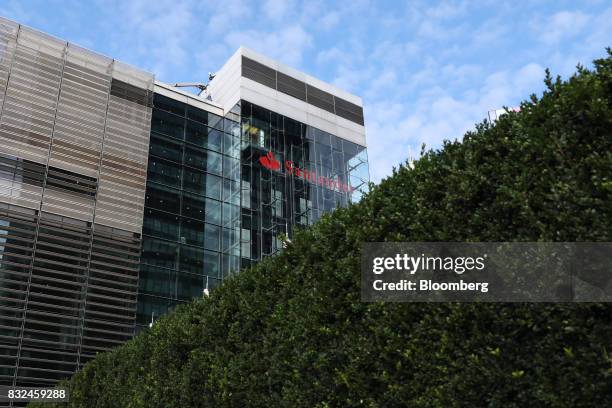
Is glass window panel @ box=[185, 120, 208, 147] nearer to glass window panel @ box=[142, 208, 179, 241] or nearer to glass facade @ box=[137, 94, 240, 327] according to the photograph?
glass facade @ box=[137, 94, 240, 327]

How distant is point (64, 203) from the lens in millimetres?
25703

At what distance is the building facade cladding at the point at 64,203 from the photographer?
76.4 feet

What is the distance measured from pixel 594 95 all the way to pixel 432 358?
3053 mm

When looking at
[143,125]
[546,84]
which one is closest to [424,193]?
[546,84]

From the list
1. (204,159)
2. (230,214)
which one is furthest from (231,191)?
(204,159)

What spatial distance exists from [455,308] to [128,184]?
79.8 ft

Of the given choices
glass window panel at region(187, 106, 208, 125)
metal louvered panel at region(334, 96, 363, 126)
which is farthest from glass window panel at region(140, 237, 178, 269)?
metal louvered panel at region(334, 96, 363, 126)

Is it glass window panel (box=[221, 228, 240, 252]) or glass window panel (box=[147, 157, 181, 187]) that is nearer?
glass window panel (box=[147, 157, 181, 187])

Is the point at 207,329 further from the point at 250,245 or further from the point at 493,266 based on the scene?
the point at 250,245

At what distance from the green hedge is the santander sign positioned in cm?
2496

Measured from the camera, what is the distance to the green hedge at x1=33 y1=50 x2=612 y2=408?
17.2 feet

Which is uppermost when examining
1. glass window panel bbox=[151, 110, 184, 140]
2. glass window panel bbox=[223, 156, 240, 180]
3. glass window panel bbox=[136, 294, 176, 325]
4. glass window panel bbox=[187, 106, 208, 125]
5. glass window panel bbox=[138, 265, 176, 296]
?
glass window panel bbox=[187, 106, 208, 125]

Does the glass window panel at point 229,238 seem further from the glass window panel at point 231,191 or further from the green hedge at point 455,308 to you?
the green hedge at point 455,308

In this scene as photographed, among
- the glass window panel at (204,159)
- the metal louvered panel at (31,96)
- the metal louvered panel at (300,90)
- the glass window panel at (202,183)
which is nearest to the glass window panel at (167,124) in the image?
the glass window panel at (204,159)
